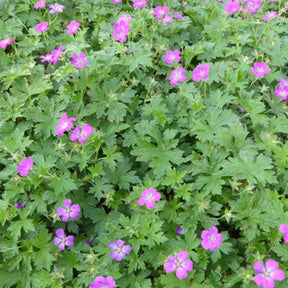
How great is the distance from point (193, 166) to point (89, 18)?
1.97 metres

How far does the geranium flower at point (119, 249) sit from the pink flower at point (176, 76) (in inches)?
53.7

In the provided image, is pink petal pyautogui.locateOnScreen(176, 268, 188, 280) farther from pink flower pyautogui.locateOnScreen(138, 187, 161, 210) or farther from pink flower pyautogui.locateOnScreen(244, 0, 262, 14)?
pink flower pyautogui.locateOnScreen(244, 0, 262, 14)

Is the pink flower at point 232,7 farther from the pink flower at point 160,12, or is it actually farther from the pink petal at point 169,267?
the pink petal at point 169,267

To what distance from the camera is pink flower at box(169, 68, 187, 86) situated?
2.73m

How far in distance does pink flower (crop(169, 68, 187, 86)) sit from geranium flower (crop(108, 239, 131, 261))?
1.36 meters

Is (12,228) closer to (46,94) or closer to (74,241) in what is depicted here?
(74,241)

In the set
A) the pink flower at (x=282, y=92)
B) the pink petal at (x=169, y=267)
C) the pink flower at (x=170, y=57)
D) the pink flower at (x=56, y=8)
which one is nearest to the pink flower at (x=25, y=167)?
the pink petal at (x=169, y=267)

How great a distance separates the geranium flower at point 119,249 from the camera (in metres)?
2.04

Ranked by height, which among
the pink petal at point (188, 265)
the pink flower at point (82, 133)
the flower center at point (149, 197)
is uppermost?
the pink flower at point (82, 133)

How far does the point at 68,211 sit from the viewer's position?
2186 mm

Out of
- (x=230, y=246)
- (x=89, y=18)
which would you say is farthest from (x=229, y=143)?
(x=89, y=18)

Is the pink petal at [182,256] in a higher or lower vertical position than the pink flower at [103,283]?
higher

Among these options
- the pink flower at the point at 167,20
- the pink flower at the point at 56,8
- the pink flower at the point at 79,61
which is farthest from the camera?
the pink flower at the point at 56,8

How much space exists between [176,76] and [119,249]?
1.47 meters
